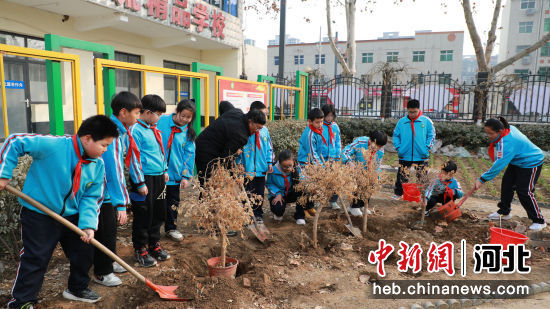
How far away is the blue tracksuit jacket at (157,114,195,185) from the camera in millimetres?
3748

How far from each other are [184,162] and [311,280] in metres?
1.78

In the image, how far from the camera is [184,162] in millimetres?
3918

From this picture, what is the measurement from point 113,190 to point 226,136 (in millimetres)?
1424

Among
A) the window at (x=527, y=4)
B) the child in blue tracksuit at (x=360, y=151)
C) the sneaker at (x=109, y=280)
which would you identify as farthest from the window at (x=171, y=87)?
the window at (x=527, y=4)

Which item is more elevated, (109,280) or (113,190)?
(113,190)

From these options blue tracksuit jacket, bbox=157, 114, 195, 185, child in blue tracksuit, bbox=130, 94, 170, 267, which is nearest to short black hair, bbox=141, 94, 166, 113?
child in blue tracksuit, bbox=130, 94, 170, 267

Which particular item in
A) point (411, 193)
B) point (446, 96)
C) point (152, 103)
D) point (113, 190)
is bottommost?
point (411, 193)

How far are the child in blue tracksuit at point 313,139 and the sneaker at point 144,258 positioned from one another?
239 centimetres

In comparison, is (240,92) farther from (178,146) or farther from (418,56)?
(418,56)

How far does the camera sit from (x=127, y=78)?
11.5 m

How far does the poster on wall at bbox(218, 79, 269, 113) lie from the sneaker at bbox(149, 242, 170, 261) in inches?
144

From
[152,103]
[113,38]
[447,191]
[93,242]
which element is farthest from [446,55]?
[93,242]

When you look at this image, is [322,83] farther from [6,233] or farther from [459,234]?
[6,233]

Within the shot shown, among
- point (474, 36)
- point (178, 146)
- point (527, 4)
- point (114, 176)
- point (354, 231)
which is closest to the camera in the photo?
point (114, 176)
